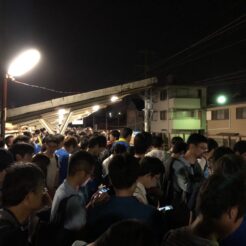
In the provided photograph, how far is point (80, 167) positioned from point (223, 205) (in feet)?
6.25

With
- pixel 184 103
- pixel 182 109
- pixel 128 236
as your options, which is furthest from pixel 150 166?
pixel 182 109

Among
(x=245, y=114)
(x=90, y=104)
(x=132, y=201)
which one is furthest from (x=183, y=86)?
(x=132, y=201)

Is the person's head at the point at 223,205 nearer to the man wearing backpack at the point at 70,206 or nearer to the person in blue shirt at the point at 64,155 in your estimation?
the man wearing backpack at the point at 70,206

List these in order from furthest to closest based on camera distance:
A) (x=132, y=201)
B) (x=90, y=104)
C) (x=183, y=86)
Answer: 1. (x=183, y=86)
2. (x=90, y=104)
3. (x=132, y=201)

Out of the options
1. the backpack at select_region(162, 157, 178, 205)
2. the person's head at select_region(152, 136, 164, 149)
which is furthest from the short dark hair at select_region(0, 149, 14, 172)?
the person's head at select_region(152, 136, 164, 149)

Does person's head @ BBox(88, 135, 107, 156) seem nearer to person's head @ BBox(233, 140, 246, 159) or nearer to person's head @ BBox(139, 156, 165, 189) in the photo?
person's head @ BBox(233, 140, 246, 159)

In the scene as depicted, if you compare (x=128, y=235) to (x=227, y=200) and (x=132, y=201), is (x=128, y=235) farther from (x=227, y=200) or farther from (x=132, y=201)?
(x=132, y=201)

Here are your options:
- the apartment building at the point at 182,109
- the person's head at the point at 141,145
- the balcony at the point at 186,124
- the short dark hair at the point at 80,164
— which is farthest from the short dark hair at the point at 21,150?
the balcony at the point at 186,124

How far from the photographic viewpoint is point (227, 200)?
208 centimetres

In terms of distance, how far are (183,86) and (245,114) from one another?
11.9 meters

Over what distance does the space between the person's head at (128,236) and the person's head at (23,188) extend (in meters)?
1.07

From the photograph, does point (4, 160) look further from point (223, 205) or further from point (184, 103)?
point (184, 103)

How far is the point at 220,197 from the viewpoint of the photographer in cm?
209

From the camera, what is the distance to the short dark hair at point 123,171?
2918mm
